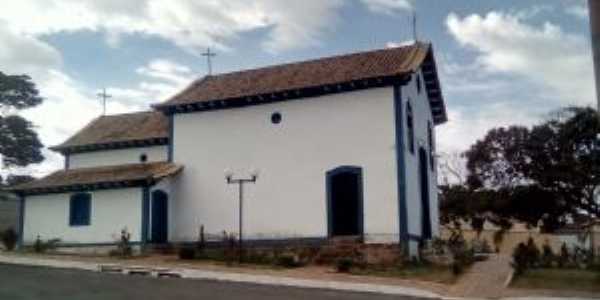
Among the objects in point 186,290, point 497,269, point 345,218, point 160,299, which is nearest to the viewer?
point 160,299

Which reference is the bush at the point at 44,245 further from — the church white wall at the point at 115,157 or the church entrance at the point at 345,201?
the church entrance at the point at 345,201

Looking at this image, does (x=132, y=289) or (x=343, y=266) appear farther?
(x=343, y=266)

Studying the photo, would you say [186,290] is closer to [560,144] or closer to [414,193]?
[414,193]

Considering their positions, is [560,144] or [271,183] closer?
[271,183]

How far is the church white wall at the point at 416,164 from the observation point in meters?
25.8

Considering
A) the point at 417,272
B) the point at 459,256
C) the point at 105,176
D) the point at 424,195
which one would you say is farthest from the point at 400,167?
the point at 105,176

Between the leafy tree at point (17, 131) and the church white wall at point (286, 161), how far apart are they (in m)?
16.2

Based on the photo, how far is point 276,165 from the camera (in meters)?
27.1

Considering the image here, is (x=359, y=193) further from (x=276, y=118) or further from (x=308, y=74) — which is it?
(x=308, y=74)

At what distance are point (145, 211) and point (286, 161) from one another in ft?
19.0

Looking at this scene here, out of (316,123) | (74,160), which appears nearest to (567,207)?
(316,123)

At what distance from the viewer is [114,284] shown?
18.7 m

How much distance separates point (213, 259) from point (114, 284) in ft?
22.1

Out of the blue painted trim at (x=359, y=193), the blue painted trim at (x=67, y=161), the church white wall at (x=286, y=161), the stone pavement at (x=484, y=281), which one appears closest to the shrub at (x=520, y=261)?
the stone pavement at (x=484, y=281)
